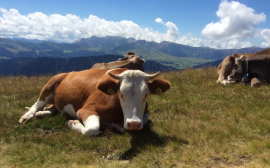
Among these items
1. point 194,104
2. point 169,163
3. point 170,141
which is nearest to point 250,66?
point 194,104

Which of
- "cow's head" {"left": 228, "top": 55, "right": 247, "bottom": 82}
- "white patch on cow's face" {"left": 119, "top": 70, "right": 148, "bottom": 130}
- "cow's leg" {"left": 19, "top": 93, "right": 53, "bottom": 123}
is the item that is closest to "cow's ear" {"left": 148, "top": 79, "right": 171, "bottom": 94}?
"white patch on cow's face" {"left": 119, "top": 70, "right": 148, "bottom": 130}

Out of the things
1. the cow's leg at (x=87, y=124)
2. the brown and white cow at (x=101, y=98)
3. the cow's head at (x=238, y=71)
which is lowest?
the cow's leg at (x=87, y=124)

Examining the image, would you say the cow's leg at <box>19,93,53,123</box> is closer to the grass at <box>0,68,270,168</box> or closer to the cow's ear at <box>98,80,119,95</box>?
the grass at <box>0,68,270,168</box>

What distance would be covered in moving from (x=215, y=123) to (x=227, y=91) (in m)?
4.30

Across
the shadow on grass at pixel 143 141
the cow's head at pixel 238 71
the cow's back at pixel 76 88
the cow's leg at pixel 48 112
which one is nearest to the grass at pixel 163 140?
the shadow on grass at pixel 143 141

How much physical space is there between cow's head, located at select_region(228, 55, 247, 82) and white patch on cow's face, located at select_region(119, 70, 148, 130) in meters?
8.70

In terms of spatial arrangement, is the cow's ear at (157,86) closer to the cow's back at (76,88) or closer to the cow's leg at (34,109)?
the cow's back at (76,88)

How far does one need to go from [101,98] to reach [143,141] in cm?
189

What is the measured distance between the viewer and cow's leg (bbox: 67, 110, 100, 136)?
5562 millimetres

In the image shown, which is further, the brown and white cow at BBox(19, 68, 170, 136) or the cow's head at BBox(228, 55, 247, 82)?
the cow's head at BBox(228, 55, 247, 82)

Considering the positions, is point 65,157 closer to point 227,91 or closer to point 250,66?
point 227,91

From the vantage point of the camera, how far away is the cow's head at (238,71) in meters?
12.1

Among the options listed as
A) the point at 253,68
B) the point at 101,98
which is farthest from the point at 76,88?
the point at 253,68

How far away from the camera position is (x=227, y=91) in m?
9.94
